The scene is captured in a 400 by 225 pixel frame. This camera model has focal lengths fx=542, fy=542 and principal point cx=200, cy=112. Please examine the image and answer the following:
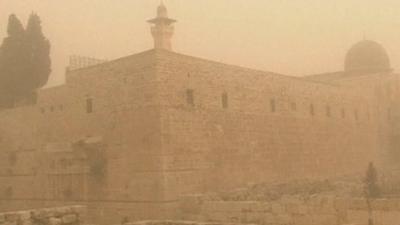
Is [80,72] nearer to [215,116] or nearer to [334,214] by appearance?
[215,116]

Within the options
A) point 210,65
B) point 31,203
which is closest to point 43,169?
point 31,203

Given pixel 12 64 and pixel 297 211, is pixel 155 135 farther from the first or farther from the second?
pixel 12 64

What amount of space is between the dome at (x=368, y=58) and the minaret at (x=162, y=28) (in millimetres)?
12441

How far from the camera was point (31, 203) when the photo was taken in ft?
57.9

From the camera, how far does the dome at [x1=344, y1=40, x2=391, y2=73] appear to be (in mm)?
30438

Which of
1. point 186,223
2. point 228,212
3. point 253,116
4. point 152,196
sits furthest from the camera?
point 253,116

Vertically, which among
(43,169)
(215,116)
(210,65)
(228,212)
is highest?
(210,65)

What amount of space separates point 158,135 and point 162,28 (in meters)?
10.2

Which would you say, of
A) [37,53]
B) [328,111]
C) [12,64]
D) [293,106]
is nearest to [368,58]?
[328,111]

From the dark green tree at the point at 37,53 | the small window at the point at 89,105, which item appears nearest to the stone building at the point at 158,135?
the small window at the point at 89,105

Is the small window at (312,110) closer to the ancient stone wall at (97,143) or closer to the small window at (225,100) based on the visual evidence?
the small window at (225,100)

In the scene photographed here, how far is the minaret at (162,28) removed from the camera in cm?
2256

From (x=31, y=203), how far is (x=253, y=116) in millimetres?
7740

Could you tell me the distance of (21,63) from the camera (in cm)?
2383
